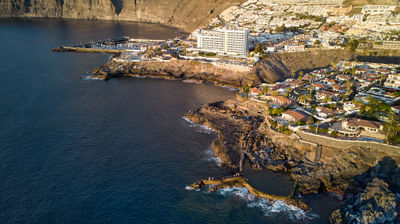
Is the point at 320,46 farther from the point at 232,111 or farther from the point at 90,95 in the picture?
the point at 90,95

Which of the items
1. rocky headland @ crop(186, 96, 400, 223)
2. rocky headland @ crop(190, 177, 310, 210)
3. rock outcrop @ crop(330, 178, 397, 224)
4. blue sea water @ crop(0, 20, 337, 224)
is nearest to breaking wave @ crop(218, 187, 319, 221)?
blue sea water @ crop(0, 20, 337, 224)

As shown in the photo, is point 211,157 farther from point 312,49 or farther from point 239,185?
point 312,49

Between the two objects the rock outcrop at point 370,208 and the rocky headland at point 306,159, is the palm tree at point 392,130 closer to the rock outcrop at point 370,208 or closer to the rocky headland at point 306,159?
the rocky headland at point 306,159

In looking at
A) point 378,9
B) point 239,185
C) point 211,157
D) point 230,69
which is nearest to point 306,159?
point 239,185

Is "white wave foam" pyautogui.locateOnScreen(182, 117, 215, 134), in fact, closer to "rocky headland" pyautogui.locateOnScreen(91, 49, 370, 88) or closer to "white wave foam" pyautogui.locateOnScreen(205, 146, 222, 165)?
"white wave foam" pyautogui.locateOnScreen(205, 146, 222, 165)

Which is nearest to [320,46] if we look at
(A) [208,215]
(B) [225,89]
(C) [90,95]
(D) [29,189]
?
(B) [225,89]
